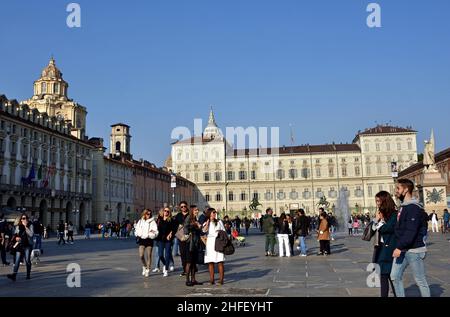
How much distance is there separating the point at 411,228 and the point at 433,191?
24.8 meters

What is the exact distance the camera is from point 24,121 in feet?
172

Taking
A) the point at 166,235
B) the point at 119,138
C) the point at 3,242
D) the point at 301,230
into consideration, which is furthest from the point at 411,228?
the point at 119,138

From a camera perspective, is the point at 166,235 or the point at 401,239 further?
the point at 166,235

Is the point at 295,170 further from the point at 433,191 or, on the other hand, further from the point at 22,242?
the point at 22,242

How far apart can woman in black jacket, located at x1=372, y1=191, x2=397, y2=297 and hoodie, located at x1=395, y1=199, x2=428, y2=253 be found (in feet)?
1.49

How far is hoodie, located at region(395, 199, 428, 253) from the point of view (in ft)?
20.0

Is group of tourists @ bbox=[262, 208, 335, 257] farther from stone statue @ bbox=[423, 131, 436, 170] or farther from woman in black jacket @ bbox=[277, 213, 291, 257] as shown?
stone statue @ bbox=[423, 131, 436, 170]

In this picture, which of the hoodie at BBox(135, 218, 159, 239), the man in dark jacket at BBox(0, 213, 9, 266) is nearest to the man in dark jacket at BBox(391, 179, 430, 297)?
the hoodie at BBox(135, 218, 159, 239)

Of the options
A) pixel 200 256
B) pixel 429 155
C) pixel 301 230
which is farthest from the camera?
→ pixel 429 155

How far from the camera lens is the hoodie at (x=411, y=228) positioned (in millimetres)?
6105

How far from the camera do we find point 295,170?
10338 cm

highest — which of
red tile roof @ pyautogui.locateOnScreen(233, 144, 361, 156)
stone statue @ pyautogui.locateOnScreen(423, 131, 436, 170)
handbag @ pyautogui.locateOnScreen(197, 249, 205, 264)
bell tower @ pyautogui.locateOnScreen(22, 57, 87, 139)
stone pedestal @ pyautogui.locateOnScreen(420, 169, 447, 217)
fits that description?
bell tower @ pyautogui.locateOnScreen(22, 57, 87, 139)
